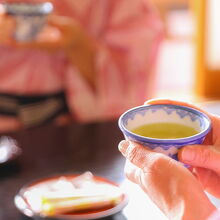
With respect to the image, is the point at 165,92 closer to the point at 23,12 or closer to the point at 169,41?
the point at 169,41

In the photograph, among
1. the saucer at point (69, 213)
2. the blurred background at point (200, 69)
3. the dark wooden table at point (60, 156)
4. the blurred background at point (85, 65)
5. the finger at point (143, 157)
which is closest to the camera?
the finger at point (143, 157)

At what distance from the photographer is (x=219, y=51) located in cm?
407

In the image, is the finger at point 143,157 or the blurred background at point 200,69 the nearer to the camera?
the finger at point 143,157

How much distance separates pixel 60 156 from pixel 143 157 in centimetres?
58

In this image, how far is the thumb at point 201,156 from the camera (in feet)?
2.54

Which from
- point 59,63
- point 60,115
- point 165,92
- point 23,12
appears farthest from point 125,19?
point 165,92

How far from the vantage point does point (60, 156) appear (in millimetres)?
1321

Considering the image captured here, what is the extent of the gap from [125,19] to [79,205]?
1172mm

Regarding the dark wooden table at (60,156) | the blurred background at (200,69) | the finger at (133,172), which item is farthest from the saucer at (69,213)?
the blurred background at (200,69)

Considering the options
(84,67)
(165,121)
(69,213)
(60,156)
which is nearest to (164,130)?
(165,121)

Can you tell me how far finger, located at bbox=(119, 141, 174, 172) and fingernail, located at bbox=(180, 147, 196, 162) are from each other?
3 centimetres

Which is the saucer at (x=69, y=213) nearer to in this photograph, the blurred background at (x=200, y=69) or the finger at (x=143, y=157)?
the finger at (x=143, y=157)

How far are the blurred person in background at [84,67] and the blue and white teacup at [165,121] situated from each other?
1.13 metres

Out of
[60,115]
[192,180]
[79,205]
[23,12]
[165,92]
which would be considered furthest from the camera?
[165,92]
